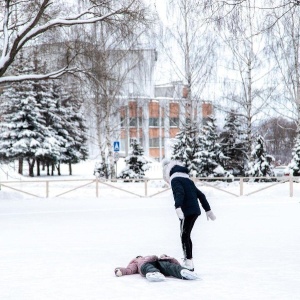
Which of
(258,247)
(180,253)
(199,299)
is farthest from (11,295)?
(258,247)

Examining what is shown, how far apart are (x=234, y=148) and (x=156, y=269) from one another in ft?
96.3

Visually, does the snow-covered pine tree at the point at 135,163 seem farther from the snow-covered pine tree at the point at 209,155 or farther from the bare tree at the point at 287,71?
the bare tree at the point at 287,71

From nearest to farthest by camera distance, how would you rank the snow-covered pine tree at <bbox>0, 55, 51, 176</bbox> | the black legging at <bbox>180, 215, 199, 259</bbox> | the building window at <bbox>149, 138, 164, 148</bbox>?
the black legging at <bbox>180, 215, 199, 259</bbox>, the snow-covered pine tree at <bbox>0, 55, 51, 176</bbox>, the building window at <bbox>149, 138, 164, 148</bbox>

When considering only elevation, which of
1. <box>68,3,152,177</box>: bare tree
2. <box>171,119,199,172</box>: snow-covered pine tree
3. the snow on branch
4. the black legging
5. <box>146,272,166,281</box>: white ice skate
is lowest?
<box>146,272,166,281</box>: white ice skate

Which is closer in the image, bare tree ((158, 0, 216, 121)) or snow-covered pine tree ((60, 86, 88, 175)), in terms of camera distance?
bare tree ((158, 0, 216, 121))

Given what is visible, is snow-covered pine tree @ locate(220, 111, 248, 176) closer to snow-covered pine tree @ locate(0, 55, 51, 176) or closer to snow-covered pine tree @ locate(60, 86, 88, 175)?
snow-covered pine tree @ locate(0, 55, 51, 176)

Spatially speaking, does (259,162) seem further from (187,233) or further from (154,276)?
(154,276)

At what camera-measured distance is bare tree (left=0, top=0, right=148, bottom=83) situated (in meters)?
16.8

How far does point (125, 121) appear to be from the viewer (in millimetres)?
38344

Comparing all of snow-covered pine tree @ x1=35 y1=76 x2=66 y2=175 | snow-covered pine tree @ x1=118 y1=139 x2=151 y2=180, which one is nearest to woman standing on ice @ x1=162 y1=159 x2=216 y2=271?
snow-covered pine tree @ x1=118 y1=139 x2=151 y2=180

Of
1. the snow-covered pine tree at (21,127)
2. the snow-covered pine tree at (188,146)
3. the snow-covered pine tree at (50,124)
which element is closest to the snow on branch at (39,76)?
the snow-covered pine tree at (188,146)

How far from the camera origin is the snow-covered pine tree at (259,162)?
32438 mm

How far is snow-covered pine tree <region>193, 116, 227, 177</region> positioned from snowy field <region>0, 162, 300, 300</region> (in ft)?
41.0

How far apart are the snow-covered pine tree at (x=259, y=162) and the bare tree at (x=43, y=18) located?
1654cm
